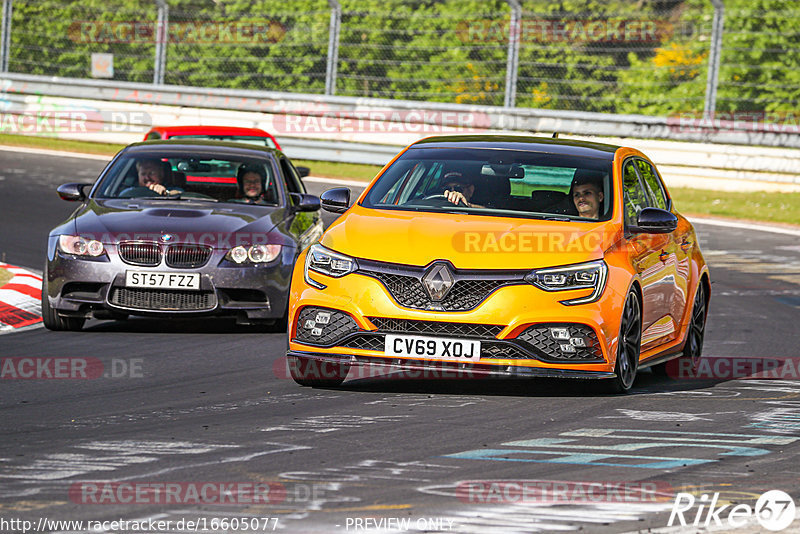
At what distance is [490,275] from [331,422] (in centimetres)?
130

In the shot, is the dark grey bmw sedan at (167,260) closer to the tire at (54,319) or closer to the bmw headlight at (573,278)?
the tire at (54,319)

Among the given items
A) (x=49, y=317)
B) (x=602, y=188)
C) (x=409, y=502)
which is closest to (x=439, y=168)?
(x=602, y=188)

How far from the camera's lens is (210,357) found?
32.8 ft

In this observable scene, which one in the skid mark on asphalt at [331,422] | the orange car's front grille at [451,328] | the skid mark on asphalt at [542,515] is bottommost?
the skid mark on asphalt at [331,422]

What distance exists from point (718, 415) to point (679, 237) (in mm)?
2161

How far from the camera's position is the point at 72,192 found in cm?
1176

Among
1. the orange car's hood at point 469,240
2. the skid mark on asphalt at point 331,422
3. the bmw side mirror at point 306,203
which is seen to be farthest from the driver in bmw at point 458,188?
the bmw side mirror at point 306,203

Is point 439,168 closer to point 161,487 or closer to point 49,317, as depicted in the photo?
point 49,317

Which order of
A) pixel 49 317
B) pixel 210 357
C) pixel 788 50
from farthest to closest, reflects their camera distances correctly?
1. pixel 788 50
2. pixel 49 317
3. pixel 210 357

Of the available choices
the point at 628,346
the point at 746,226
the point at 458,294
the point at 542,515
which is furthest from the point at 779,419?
the point at 746,226

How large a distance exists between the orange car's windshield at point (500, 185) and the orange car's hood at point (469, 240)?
0.28m

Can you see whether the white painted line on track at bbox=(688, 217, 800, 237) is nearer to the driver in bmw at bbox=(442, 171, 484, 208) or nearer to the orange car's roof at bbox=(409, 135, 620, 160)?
the orange car's roof at bbox=(409, 135, 620, 160)

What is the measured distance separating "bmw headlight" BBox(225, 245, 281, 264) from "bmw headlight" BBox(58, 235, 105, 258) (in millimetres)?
952

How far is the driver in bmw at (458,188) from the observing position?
919 cm
